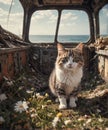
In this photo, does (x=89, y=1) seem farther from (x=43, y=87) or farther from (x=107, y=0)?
(x=43, y=87)

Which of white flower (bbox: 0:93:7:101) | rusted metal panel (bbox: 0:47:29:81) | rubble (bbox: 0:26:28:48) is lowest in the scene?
white flower (bbox: 0:93:7:101)

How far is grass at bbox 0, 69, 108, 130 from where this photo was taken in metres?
3.77

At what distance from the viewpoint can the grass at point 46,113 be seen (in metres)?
3.77

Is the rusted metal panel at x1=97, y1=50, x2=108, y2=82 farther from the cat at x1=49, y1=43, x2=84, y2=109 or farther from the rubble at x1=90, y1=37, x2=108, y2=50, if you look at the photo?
the cat at x1=49, y1=43, x2=84, y2=109

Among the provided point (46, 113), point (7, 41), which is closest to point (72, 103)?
point (46, 113)

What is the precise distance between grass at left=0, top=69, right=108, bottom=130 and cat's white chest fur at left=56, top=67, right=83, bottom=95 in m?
0.32

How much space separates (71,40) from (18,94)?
4.14 metres

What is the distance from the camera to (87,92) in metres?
6.21

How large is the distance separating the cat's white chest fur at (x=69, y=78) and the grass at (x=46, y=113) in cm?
32

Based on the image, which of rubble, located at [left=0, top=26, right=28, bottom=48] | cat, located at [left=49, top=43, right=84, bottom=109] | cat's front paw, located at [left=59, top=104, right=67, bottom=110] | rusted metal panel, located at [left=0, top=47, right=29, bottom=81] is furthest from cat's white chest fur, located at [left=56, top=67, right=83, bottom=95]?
rubble, located at [left=0, top=26, right=28, bottom=48]

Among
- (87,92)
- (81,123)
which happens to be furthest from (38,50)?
(81,123)

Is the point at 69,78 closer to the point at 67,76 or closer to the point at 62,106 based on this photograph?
the point at 67,76

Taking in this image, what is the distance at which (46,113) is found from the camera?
425 cm

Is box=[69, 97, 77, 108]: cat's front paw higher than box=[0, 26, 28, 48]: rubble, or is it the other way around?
box=[0, 26, 28, 48]: rubble
